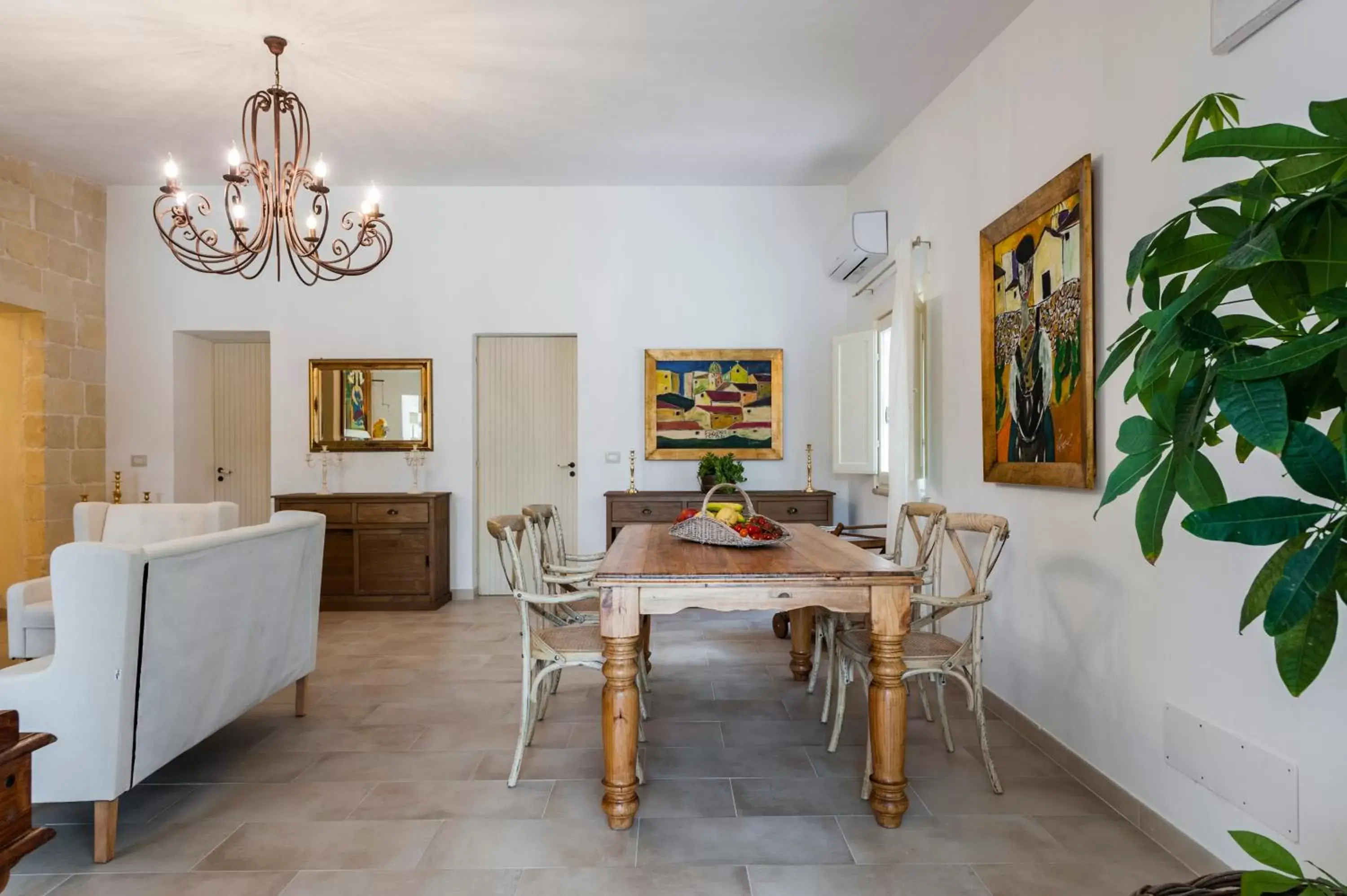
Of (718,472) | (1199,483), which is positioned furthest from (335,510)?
(1199,483)

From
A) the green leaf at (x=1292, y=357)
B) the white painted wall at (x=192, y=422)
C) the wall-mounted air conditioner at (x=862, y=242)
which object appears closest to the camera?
the green leaf at (x=1292, y=357)

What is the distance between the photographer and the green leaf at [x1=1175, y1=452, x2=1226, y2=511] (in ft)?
2.62

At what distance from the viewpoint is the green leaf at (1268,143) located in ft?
2.64

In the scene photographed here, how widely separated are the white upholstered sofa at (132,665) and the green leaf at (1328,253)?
8.39 ft

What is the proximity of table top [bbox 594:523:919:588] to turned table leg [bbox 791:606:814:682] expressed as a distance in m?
0.77

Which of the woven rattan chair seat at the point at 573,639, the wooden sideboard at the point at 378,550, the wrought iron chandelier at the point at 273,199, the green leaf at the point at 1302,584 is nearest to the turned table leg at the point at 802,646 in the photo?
the woven rattan chair seat at the point at 573,639

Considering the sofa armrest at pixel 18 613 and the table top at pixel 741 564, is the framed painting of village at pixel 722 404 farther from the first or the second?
the sofa armrest at pixel 18 613

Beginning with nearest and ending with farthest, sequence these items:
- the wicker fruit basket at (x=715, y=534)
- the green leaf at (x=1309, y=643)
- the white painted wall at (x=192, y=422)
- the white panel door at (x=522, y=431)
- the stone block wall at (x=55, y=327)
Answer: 1. the green leaf at (x=1309, y=643)
2. the wicker fruit basket at (x=715, y=534)
3. the stone block wall at (x=55, y=327)
4. the white painted wall at (x=192, y=422)
5. the white panel door at (x=522, y=431)

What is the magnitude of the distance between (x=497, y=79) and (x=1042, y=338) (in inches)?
118

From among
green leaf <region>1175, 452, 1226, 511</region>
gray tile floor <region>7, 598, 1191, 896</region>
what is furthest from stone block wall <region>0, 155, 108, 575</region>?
green leaf <region>1175, 452, 1226, 511</region>

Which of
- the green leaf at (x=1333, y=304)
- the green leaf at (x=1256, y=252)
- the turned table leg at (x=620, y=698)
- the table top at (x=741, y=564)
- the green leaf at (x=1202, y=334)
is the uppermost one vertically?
the green leaf at (x=1256, y=252)

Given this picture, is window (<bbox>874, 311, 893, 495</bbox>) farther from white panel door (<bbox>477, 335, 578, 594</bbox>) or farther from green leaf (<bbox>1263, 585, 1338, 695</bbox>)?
green leaf (<bbox>1263, 585, 1338, 695</bbox>)

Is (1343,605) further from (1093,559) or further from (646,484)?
(646,484)

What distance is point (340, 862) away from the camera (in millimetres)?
2082
